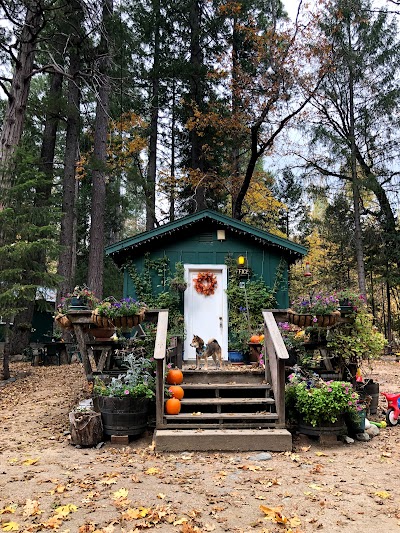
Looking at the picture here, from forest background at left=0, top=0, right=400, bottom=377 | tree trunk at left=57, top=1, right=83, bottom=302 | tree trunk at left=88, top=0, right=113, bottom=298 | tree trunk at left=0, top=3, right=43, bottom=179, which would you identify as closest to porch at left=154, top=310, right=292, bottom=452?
tree trunk at left=0, top=3, right=43, bottom=179

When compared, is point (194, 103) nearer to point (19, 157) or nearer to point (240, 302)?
point (19, 157)

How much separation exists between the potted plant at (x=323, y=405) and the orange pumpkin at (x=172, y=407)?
4.80 ft

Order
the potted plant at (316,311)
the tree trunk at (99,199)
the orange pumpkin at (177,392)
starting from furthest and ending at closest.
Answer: the tree trunk at (99,199) → the potted plant at (316,311) → the orange pumpkin at (177,392)

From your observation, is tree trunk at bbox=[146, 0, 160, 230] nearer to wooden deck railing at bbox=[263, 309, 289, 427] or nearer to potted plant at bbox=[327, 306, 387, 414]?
wooden deck railing at bbox=[263, 309, 289, 427]

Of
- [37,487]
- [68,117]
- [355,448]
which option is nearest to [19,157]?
[68,117]

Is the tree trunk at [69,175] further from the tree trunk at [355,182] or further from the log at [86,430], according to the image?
the tree trunk at [355,182]

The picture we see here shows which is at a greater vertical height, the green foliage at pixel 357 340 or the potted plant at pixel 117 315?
the potted plant at pixel 117 315

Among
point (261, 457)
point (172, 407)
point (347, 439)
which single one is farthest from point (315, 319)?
point (172, 407)

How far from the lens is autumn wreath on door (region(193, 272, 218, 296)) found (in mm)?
9992

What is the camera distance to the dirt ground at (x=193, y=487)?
309 centimetres

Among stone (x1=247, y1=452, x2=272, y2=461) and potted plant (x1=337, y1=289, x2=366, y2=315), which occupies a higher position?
potted plant (x1=337, y1=289, x2=366, y2=315)

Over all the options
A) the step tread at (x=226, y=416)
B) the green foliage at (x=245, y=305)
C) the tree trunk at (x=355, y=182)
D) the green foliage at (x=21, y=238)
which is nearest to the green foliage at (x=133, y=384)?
the step tread at (x=226, y=416)

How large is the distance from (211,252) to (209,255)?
83 mm

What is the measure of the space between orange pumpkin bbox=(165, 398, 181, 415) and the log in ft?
2.73
